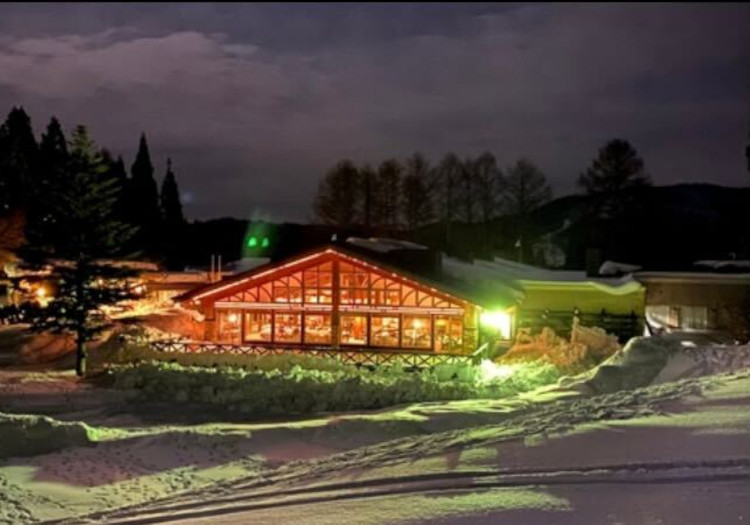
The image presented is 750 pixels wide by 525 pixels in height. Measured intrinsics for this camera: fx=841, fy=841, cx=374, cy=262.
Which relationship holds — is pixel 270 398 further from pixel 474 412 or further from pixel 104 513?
pixel 104 513

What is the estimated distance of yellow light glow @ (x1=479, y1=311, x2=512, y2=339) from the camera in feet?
88.9

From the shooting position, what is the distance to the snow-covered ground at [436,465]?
930 centimetres

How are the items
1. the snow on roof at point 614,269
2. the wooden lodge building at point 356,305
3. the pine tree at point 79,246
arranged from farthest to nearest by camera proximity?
the snow on roof at point 614,269, the wooden lodge building at point 356,305, the pine tree at point 79,246

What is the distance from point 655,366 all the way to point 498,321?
392 inches

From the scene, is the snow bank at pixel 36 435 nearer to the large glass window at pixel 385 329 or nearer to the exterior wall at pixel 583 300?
the large glass window at pixel 385 329

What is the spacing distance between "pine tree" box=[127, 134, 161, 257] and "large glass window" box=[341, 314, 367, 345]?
22.6 metres

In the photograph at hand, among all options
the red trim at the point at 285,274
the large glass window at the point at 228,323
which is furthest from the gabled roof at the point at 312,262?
the large glass window at the point at 228,323

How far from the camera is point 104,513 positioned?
10797 mm

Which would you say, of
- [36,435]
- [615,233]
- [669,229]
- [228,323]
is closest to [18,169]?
[228,323]

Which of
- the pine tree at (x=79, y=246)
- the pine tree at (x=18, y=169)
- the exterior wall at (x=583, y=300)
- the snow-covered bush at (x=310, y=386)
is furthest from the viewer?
the exterior wall at (x=583, y=300)

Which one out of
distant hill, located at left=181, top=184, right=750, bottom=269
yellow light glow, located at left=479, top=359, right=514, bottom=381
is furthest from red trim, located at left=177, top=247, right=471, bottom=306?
distant hill, located at left=181, top=184, right=750, bottom=269

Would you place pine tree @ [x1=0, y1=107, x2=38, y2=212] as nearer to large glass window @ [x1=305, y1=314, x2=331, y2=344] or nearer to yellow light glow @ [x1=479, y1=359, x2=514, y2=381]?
large glass window @ [x1=305, y1=314, x2=331, y2=344]

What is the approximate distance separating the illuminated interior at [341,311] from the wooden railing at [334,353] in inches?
56.8

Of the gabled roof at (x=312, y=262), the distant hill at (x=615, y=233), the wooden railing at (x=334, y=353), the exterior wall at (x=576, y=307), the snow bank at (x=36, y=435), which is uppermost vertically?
the distant hill at (x=615, y=233)
